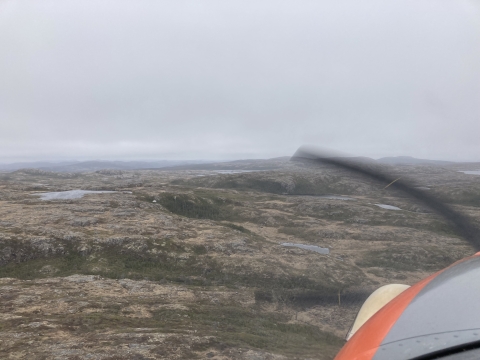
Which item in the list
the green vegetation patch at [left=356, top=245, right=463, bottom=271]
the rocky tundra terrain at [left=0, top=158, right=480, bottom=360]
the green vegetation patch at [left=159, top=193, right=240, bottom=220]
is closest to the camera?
the rocky tundra terrain at [left=0, top=158, right=480, bottom=360]

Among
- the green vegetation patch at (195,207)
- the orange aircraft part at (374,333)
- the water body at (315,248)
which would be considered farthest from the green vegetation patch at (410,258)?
the orange aircraft part at (374,333)

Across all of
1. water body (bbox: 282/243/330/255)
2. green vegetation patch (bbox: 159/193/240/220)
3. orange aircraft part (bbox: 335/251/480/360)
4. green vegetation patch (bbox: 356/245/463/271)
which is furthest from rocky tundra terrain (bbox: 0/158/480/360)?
orange aircraft part (bbox: 335/251/480/360)

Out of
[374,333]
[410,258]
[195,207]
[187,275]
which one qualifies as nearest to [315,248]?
[410,258]

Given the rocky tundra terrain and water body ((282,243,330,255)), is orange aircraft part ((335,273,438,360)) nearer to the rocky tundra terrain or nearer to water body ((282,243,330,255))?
the rocky tundra terrain

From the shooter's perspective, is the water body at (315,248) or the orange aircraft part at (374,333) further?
the water body at (315,248)

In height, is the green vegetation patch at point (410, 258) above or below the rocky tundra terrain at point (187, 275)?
below

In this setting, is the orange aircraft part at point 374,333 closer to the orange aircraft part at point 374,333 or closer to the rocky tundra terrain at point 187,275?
the orange aircraft part at point 374,333

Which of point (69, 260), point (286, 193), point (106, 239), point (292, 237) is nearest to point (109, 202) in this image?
point (106, 239)

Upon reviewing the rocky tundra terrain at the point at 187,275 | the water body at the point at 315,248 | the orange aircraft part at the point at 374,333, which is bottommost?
the water body at the point at 315,248
